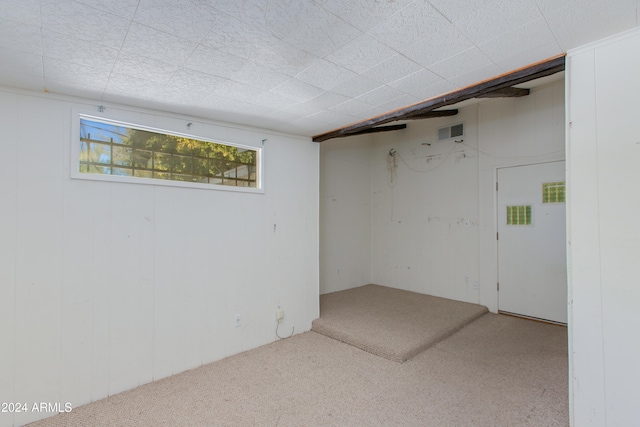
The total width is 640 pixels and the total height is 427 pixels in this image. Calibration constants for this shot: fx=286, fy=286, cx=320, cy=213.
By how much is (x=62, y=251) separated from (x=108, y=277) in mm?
340

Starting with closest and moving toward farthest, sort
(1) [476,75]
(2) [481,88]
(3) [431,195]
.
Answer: (1) [476,75] → (2) [481,88] → (3) [431,195]

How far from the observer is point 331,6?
1.22 m

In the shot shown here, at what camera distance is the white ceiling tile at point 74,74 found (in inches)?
64.4

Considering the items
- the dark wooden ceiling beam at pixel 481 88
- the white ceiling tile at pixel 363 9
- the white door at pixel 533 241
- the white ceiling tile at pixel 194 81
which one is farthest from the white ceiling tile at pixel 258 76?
the white door at pixel 533 241

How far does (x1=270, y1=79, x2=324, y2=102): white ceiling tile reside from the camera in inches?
77.7

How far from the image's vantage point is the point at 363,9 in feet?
4.09

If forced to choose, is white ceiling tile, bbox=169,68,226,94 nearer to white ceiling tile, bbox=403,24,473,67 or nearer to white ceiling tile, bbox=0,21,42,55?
white ceiling tile, bbox=0,21,42,55

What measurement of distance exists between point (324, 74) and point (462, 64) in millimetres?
844

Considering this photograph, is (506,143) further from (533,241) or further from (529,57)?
(529,57)

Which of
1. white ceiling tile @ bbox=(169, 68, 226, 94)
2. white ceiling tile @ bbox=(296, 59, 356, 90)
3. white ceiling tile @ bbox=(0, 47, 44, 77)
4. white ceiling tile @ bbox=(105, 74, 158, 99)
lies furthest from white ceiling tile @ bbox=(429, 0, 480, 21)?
white ceiling tile @ bbox=(0, 47, 44, 77)

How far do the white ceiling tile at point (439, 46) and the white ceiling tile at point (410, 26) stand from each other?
0.13 feet

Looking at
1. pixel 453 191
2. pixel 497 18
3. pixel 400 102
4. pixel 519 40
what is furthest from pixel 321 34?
pixel 453 191

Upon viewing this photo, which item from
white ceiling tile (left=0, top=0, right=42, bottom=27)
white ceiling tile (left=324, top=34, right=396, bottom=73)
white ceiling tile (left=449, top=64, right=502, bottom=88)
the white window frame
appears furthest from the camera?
the white window frame

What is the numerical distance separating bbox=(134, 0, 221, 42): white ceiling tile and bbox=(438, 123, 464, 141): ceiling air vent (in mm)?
3786
